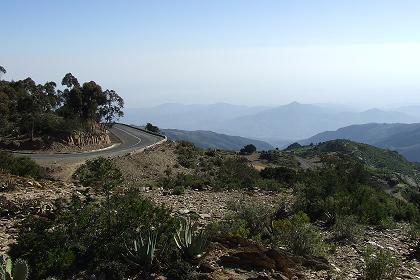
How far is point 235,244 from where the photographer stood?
37.1 feet

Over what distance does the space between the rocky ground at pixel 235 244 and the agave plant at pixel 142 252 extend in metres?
1.12

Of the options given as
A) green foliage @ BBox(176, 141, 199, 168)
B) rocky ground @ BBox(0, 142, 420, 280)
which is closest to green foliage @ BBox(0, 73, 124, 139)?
green foliage @ BBox(176, 141, 199, 168)

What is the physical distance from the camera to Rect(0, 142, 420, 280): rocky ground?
1012 cm

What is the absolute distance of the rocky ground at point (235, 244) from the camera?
33.2 ft

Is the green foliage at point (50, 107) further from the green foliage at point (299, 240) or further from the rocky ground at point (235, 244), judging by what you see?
the green foliage at point (299, 240)

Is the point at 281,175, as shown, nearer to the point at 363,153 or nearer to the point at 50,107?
the point at 50,107

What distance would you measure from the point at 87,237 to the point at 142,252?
1.79m

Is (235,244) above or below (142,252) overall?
below

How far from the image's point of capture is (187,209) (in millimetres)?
17141

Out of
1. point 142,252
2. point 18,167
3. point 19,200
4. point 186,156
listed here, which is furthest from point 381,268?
point 186,156

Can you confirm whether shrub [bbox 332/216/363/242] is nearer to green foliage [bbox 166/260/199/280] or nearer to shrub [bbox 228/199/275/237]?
shrub [bbox 228/199/275/237]

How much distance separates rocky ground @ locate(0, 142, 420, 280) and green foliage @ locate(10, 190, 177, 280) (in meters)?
1.02

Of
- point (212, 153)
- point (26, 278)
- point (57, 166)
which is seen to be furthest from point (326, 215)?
point (212, 153)

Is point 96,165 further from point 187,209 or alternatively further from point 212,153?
point 212,153
